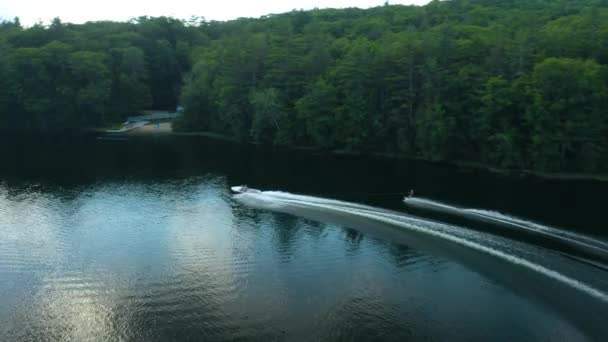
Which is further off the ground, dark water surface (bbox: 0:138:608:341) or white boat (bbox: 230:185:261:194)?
white boat (bbox: 230:185:261:194)

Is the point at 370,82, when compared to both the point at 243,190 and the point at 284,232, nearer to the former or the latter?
the point at 243,190

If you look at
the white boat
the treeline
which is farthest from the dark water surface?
the treeline

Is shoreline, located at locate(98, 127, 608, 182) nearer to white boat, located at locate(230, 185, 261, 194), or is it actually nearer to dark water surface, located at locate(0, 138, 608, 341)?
dark water surface, located at locate(0, 138, 608, 341)

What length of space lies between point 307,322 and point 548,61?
43315 mm

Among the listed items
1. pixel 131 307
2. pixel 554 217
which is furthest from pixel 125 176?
pixel 554 217

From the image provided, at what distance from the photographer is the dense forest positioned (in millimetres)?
57406

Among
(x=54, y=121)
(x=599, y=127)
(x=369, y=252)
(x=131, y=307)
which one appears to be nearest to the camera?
(x=131, y=307)

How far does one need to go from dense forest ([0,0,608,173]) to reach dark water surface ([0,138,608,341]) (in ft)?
23.4

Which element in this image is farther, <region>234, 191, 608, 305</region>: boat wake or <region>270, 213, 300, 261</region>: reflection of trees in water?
<region>270, 213, 300, 261</region>: reflection of trees in water

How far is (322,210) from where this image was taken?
148 ft

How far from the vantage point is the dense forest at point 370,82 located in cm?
5741

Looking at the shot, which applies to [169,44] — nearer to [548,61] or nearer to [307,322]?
[548,61]

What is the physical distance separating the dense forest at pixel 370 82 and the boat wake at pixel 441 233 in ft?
68.0

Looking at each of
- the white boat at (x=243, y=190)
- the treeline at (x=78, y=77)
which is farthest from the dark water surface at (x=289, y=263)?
the treeline at (x=78, y=77)
